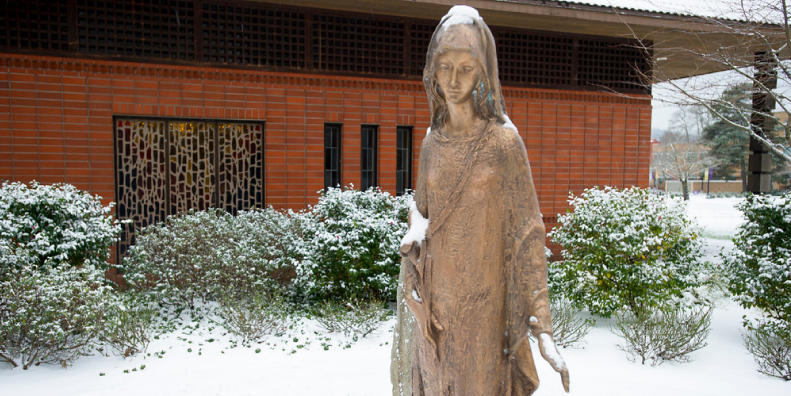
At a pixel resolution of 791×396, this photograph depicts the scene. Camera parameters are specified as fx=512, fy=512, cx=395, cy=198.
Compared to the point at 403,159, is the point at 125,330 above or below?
below

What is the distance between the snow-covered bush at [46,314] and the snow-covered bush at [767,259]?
7.00 m

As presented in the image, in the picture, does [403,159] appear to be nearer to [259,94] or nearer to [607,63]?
[259,94]

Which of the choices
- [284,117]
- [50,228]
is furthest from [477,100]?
[284,117]

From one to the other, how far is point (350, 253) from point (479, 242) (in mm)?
4494

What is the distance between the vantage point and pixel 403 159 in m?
9.56

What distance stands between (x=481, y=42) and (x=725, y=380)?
194 inches

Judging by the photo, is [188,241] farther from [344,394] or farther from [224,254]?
[344,394]

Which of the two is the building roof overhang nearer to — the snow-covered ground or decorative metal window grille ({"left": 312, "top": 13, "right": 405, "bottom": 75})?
decorative metal window grille ({"left": 312, "top": 13, "right": 405, "bottom": 75})

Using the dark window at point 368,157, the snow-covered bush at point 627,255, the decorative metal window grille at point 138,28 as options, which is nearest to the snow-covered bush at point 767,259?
the snow-covered bush at point 627,255

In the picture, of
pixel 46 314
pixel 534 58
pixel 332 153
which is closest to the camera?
pixel 46 314

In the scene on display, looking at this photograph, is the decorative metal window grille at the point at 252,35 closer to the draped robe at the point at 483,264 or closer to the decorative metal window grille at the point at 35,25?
the decorative metal window grille at the point at 35,25

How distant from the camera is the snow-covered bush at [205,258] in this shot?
260 inches

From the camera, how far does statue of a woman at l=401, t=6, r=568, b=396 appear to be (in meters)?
2.19

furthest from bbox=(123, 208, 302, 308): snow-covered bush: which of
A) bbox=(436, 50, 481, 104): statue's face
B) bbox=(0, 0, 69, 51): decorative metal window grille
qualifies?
bbox=(436, 50, 481, 104): statue's face
